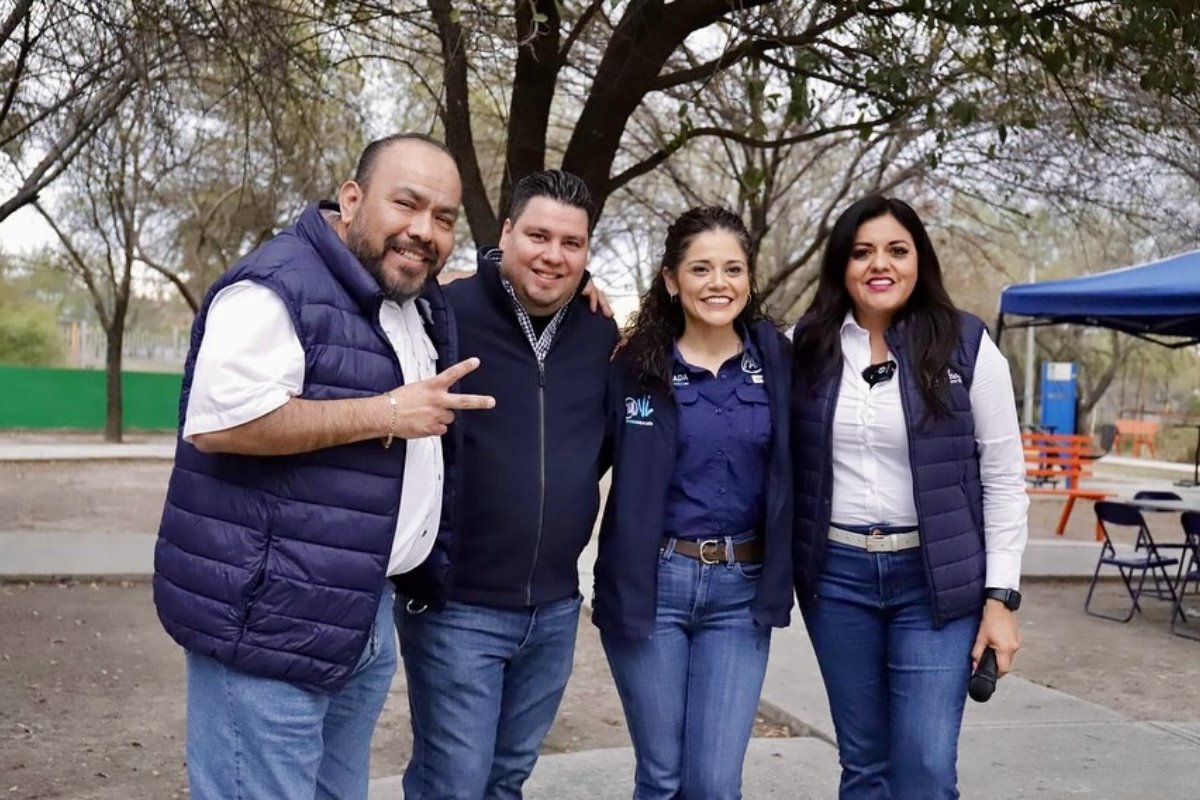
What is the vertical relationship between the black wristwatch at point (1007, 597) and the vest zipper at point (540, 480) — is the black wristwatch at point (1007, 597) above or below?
below

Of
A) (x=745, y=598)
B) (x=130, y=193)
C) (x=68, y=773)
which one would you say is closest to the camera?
(x=745, y=598)

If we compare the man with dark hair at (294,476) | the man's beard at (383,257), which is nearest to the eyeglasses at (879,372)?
the man with dark hair at (294,476)

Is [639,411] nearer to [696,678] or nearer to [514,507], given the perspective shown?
[514,507]

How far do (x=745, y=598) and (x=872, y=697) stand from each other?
1.60 feet

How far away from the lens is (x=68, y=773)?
16.2 feet

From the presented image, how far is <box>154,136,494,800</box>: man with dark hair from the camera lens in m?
2.37

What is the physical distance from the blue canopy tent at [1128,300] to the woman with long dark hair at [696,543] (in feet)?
19.3

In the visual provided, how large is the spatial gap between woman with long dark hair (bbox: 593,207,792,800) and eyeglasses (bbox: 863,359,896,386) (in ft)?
0.77

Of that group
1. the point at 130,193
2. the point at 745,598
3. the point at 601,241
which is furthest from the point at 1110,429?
the point at 745,598

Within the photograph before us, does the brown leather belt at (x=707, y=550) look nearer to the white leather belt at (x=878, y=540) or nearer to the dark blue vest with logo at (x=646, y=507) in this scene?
the dark blue vest with logo at (x=646, y=507)

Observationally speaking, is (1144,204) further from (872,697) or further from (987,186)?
(872,697)

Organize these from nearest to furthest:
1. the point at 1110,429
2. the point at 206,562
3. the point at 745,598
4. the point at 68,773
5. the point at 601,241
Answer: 1. the point at 206,562
2. the point at 745,598
3. the point at 68,773
4. the point at 601,241
5. the point at 1110,429

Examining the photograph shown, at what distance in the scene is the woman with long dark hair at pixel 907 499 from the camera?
3094 mm

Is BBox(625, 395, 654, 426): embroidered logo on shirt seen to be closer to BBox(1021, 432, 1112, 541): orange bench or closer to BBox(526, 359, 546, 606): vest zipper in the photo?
BBox(526, 359, 546, 606): vest zipper
